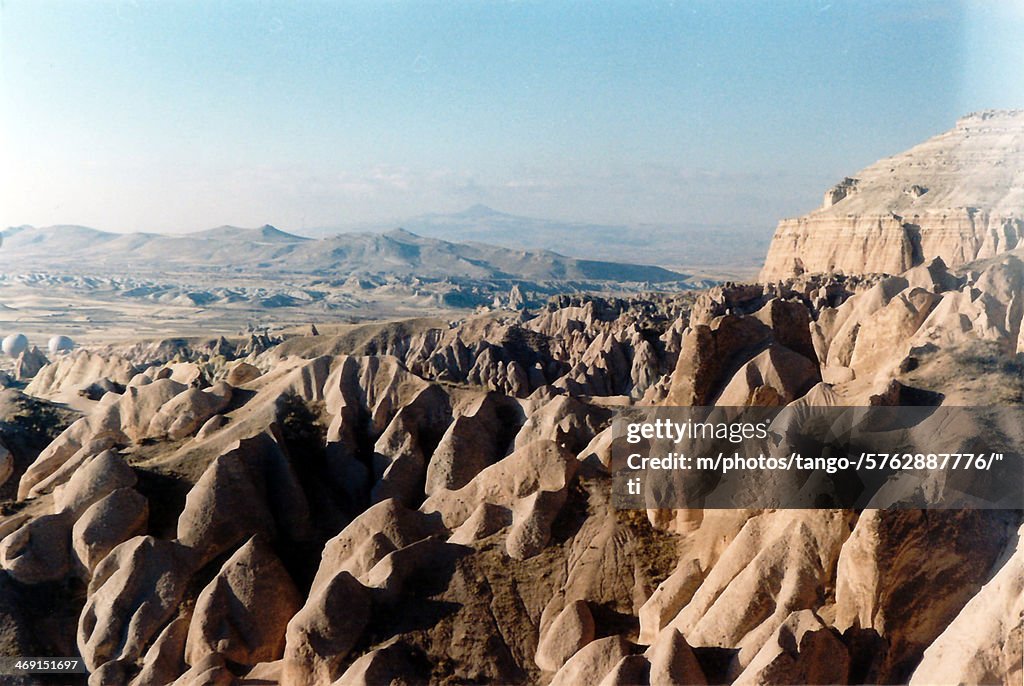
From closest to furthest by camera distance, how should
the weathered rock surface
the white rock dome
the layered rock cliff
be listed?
the weathered rock surface
the layered rock cliff
the white rock dome

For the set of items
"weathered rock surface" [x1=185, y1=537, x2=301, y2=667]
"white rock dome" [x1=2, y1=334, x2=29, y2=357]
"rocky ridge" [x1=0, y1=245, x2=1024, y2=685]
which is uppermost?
"rocky ridge" [x1=0, y1=245, x2=1024, y2=685]

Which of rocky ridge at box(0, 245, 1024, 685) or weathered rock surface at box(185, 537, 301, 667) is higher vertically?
rocky ridge at box(0, 245, 1024, 685)

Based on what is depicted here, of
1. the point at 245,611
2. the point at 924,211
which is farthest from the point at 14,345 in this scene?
the point at 924,211

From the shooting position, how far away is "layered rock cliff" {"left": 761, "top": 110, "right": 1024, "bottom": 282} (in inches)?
2990

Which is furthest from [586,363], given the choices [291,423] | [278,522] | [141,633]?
[141,633]

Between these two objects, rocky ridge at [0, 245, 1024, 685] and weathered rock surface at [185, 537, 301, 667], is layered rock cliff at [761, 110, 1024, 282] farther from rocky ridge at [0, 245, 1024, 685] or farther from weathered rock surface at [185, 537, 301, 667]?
weathered rock surface at [185, 537, 301, 667]

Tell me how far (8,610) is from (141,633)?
4915mm

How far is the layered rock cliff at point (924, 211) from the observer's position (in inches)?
2990

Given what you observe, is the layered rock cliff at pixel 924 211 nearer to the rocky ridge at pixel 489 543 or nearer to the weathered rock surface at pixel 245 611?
the rocky ridge at pixel 489 543

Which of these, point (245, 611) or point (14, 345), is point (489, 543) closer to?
point (245, 611)

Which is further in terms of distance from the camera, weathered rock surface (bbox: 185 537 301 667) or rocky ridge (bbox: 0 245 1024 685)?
weathered rock surface (bbox: 185 537 301 667)

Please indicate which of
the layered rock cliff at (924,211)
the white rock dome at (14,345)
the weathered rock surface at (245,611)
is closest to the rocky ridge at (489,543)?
the weathered rock surface at (245,611)

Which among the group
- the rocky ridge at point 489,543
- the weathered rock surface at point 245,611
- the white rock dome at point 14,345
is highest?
the rocky ridge at point 489,543

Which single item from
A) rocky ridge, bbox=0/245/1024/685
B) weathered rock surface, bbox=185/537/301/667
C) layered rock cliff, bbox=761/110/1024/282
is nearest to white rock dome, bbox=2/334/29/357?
rocky ridge, bbox=0/245/1024/685
